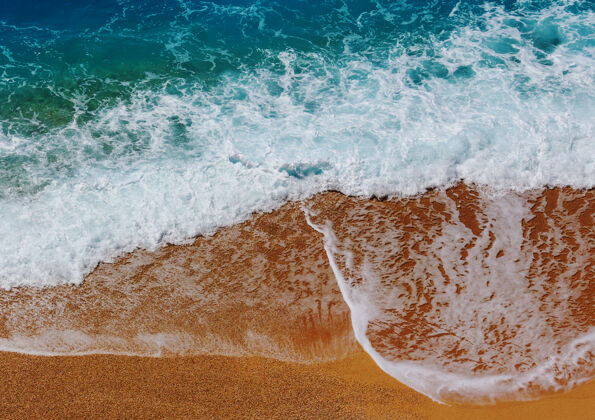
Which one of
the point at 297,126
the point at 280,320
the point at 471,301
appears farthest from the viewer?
the point at 297,126

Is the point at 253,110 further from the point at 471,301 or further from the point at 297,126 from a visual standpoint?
the point at 471,301

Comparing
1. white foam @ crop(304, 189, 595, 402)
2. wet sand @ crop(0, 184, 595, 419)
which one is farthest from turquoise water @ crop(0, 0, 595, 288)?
white foam @ crop(304, 189, 595, 402)

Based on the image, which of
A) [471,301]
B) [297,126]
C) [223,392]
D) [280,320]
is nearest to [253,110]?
[297,126]

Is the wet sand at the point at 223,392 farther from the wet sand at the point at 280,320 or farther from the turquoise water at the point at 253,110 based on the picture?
the turquoise water at the point at 253,110

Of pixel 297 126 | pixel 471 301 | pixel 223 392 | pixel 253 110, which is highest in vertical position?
pixel 253 110

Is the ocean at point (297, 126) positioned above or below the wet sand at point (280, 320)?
above

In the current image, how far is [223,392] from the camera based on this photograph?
6.64 meters

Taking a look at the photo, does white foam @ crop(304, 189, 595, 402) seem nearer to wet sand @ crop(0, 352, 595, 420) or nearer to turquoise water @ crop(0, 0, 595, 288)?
wet sand @ crop(0, 352, 595, 420)

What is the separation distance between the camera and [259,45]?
13.2m

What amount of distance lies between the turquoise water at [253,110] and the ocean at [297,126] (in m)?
0.05

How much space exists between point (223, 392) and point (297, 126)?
6314 millimetres

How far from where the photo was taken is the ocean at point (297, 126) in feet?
27.0

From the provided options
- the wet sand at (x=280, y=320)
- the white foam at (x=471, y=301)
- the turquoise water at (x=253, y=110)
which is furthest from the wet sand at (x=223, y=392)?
the turquoise water at (x=253, y=110)

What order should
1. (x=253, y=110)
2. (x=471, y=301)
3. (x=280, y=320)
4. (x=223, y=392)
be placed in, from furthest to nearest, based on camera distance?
(x=253, y=110), (x=471, y=301), (x=280, y=320), (x=223, y=392)
